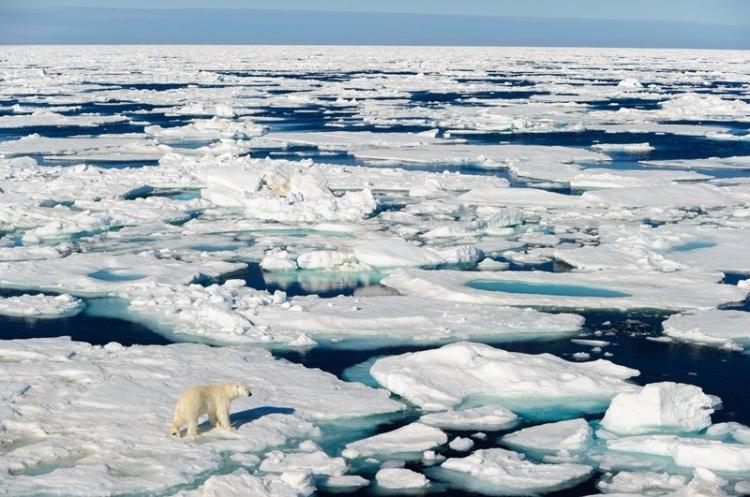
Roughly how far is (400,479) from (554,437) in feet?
4.38

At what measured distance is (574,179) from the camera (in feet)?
63.9

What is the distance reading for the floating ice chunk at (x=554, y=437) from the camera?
7.09m

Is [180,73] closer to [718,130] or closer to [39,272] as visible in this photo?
[718,130]

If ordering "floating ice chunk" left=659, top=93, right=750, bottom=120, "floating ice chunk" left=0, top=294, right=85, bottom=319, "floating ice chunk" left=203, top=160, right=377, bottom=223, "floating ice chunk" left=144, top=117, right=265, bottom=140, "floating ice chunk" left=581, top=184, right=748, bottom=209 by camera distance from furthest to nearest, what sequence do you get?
1. "floating ice chunk" left=659, top=93, right=750, bottom=120
2. "floating ice chunk" left=144, top=117, right=265, bottom=140
3. "floating ice chunk" left=581, top=184, right=748, bottom=209
4. "floating ice chunk" left=203, top=160, right=377, bottom=223
5. "floating ice chunk" left=0, top=294, right=85, bottom=319

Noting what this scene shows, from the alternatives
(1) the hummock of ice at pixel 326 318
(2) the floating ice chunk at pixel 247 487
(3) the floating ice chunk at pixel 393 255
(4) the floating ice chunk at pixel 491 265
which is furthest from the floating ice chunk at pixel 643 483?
(3) the floating ice chunk at pixel 393 255

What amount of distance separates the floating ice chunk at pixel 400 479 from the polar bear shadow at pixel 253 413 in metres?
1.28

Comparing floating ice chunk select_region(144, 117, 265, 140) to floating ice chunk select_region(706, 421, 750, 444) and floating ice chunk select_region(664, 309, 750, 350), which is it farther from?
floating ice chunk select_region(706, 421, 750, 444)

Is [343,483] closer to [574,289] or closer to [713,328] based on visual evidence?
[713,328]

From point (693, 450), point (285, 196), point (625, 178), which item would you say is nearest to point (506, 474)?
point (693, 450)

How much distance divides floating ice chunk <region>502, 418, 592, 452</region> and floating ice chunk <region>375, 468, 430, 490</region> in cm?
91

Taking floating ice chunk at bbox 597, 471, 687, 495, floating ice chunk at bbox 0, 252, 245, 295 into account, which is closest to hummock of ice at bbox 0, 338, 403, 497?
floating ice chunk at bbox 597, 471, 687, 495

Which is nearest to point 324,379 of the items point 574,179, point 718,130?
point 574,179

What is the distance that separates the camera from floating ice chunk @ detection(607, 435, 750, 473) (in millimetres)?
6684

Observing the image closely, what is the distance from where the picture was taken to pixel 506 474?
21.7 feet
